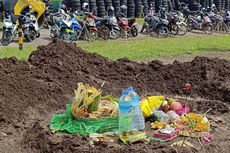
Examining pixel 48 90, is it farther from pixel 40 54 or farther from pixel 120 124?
pixel 120 124

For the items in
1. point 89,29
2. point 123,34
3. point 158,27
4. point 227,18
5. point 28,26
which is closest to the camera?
point 28,26

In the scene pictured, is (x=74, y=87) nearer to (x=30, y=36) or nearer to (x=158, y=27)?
(x=30, y=36)

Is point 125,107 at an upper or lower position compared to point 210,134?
upper

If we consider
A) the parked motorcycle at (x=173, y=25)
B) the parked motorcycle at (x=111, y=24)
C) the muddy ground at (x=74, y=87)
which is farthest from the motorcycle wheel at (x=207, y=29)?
the muddy ground at (x=74, y=87)

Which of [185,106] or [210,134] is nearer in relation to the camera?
[210,134]

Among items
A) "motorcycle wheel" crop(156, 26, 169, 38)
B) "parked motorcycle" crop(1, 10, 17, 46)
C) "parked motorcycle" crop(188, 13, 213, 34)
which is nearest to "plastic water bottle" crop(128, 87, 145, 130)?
"parked motorcycle" crop(1, 10, 17, 46)

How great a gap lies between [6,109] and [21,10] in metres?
14.0

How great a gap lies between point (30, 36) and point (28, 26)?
393 millimetres

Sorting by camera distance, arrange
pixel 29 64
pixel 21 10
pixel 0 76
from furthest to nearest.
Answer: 1. pixel 21 10
2. pixel 29 64
3. pixel 0 76


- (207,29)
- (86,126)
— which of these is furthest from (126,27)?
(86,126)

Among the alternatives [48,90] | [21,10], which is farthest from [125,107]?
[21,10]

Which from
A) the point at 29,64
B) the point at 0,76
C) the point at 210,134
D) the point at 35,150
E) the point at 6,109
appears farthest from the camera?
the point at 29,64

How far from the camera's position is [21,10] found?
69.1 ft

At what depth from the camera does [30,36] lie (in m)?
19.8
